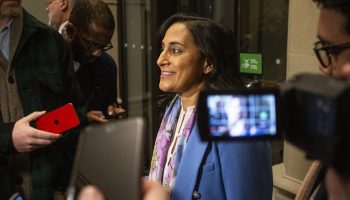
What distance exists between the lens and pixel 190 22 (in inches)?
66.5

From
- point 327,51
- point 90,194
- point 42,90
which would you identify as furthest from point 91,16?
point 90,194

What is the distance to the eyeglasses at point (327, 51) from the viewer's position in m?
1.06

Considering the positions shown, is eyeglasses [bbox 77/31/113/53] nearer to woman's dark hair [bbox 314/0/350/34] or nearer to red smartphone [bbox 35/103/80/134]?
red smartphone [bbox 35/103/80/134]

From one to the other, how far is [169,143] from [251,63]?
786mm

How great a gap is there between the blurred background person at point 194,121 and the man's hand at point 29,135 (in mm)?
444

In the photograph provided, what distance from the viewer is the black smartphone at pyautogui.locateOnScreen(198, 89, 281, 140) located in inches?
24.1

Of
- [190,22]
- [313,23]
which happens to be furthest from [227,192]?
[313,23]

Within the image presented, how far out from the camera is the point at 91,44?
222cm

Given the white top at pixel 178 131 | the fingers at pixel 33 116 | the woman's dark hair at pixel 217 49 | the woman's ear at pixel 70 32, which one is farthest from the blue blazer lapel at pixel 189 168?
the woman's ear at pixel 70 32

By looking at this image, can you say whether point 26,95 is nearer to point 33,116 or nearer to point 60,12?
point 33,116

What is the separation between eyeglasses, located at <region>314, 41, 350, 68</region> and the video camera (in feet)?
1.78

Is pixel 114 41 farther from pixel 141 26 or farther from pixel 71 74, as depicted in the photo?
pixel 71 74

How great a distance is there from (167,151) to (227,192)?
350mm

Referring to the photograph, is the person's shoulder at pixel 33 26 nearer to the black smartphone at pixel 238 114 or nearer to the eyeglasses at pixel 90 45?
the eyeglasses at pixel 90 45
